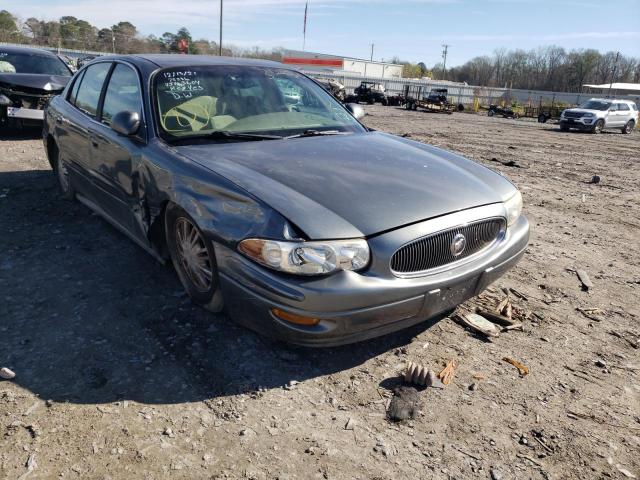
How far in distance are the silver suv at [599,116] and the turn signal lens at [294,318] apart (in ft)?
82.7

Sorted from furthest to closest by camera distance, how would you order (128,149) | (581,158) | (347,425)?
(581,158)
(128,149)
(347,425)

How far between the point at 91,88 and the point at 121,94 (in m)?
0.83

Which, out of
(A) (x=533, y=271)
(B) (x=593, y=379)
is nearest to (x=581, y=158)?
(A) (x=533, y=271)

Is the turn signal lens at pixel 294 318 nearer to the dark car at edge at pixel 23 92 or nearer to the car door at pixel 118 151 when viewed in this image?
the car door at pixel 118 151

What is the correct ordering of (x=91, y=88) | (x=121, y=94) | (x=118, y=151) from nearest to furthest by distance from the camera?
(x=118, y=151)
(x=121, y=94)
(x=91, y=88)

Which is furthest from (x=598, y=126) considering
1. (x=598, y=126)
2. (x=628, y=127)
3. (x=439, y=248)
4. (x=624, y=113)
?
(x=439, y=248)

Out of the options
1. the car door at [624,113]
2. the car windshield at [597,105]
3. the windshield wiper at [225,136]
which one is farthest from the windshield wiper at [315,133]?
the car door at [624,113]

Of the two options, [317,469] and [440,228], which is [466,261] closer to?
[440,228]

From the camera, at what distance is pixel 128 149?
350 centimetres

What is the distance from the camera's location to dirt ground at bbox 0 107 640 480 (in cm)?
211

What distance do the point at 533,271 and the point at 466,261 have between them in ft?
6.11

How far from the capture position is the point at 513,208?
10.5 ft

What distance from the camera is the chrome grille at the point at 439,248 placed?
98.1 inches

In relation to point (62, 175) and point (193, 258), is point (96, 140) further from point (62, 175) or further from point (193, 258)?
point (193, 258)
